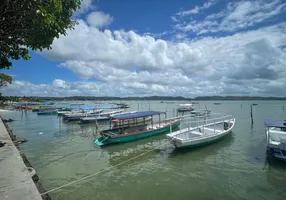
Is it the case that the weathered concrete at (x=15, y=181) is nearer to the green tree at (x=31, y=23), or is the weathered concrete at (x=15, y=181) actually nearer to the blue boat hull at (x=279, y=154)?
the green tree at (x=31, y=23)

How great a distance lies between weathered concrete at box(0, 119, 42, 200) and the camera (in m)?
5.54

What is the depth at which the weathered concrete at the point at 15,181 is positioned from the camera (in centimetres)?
554

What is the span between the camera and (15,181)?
6523mm

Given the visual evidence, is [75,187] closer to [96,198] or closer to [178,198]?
[96,198]

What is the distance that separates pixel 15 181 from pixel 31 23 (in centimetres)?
592

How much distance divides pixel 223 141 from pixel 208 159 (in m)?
5.68

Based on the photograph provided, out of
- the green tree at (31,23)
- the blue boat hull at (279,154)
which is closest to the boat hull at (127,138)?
the blue boat hull at (279,154)

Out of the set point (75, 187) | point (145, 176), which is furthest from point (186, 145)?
point (75, 187)

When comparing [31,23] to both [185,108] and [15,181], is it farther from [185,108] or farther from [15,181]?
[185,108]

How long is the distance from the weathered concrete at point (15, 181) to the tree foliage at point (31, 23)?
4.33 m

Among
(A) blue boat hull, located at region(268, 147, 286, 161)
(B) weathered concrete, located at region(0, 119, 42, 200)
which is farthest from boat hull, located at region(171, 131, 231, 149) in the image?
(B) weathered concrete, located at region(0, 119, 42, 200)

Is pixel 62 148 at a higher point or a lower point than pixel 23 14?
lower

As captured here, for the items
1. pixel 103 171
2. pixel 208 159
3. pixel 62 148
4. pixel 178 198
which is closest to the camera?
pixel 178 198

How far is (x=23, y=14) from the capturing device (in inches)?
152
